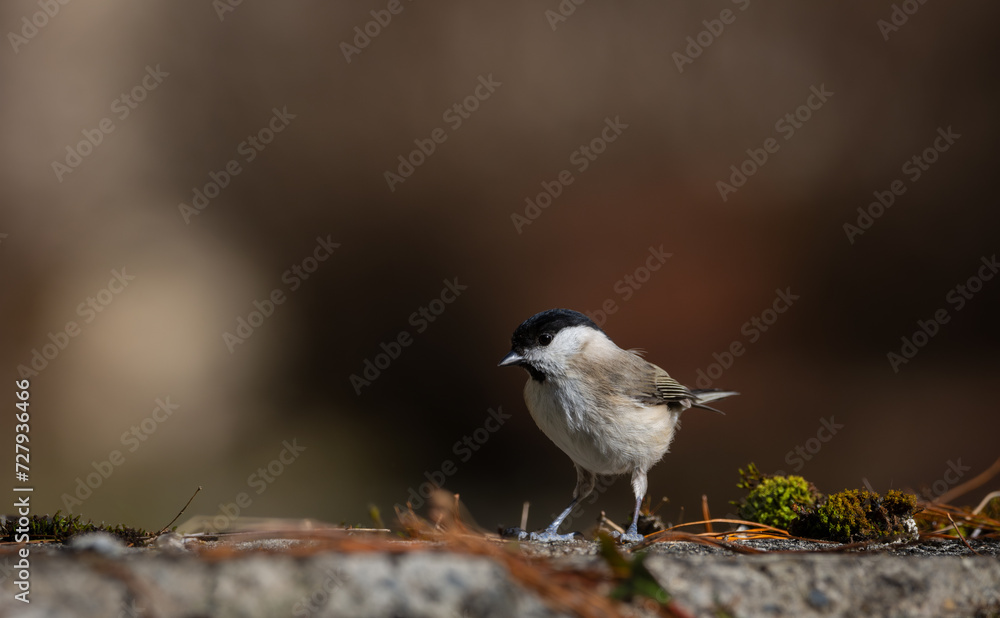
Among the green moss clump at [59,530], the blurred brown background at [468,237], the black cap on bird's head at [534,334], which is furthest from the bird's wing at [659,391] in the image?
the green moss clump at [59,530]

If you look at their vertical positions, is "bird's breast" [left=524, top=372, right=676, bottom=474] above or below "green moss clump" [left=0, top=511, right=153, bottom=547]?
above

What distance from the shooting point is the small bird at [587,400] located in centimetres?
271

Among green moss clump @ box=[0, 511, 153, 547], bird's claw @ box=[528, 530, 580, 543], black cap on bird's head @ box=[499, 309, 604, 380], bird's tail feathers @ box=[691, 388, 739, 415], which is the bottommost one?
green moss clump @ box=[0, 511, 153, 547]

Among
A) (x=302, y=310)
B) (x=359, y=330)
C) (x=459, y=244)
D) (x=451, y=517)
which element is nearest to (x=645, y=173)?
(x=459, y=244)

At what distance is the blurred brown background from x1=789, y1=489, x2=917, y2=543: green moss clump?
8.26 ft

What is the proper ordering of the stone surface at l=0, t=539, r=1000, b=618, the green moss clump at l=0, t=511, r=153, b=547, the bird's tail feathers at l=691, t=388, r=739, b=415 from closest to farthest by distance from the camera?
the stone surface at l=0, t=539, r=1000, b=618
the green moss clump at l=0, t=511, r=153, b=547
the bird's tail feathers at l=691, t=388, r=739, b=415

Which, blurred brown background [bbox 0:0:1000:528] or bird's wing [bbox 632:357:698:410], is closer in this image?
bird's wing [bbox 632:357:698:410]

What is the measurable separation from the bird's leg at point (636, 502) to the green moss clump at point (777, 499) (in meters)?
0.39

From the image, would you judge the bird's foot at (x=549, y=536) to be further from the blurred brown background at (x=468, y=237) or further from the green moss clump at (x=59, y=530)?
the blurred brown background at (x=468, y=237)

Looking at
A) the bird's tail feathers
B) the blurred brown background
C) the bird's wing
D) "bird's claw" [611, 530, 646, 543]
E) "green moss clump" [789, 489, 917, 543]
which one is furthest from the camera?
the blurred brown background

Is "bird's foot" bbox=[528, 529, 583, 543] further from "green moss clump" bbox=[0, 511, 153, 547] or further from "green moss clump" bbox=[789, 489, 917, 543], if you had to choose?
"green moss clump" bbox=[0, 511, 153, 547]

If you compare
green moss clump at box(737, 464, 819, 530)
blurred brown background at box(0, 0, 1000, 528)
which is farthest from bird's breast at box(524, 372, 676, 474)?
blurred brown background at box(0, 0, 1000, 528)

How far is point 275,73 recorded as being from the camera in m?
5.04

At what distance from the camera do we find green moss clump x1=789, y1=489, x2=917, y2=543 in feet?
7.07
